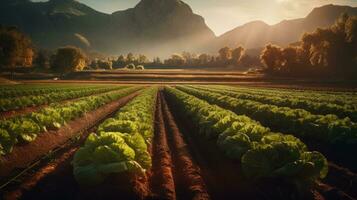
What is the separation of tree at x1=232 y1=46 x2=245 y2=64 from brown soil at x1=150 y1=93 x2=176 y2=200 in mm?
147106

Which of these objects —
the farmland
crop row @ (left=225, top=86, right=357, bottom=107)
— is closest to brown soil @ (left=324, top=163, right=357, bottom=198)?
the farmland

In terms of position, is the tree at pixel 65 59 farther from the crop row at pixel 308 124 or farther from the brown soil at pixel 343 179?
the brown soil at pixel 343 179

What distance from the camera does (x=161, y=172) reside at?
1011cm

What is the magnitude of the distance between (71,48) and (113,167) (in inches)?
3719

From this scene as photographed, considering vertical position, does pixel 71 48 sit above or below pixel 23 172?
above

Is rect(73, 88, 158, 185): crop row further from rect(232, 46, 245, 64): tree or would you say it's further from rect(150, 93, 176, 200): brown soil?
rect(232, 46, 245, 64): tree

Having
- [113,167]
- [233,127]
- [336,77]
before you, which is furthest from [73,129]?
[336,77]

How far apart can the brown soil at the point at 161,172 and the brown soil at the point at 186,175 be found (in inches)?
9.4

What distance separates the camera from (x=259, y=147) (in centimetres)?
892

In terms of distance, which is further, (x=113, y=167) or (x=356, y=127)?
(x=356, y=127)

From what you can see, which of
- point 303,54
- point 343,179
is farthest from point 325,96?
point 303,54

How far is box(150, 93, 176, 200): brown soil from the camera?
8477mm

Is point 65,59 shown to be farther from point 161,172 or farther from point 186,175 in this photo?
point 186,175

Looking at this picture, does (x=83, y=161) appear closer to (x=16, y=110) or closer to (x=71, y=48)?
(x=16, y=110)
